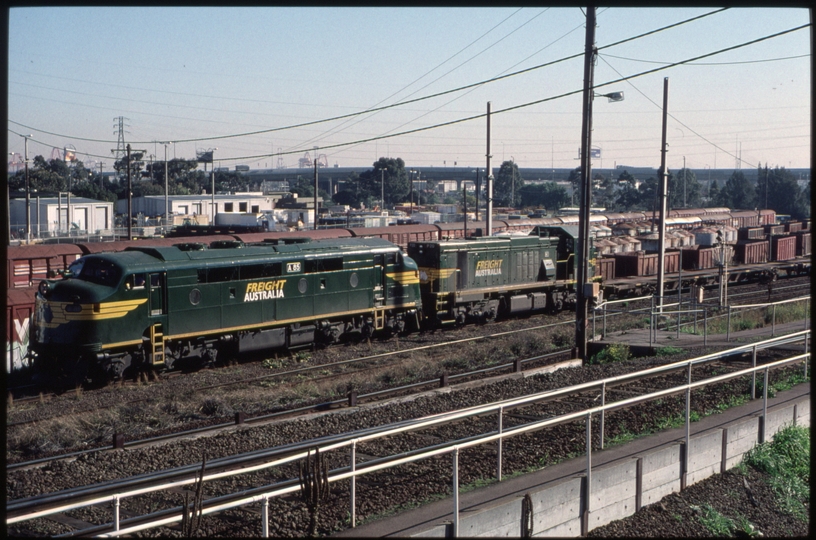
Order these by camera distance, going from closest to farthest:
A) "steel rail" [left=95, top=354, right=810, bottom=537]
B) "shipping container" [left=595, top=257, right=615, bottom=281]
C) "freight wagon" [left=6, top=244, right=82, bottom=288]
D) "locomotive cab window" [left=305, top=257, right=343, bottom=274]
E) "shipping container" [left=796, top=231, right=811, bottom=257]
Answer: "steel rail" [left=95, top=354, right=810, bottom=537] → "locomotive cab window" [left=305, top=257, right=343, bottom=274] → "freight wagon" [left=6, top=244, right=82, bottom=288] → "shipping container" [left=595, top=257, right=615, bottom=281] → "shipping container" [left=796, top=231, right=811, bottom=257]

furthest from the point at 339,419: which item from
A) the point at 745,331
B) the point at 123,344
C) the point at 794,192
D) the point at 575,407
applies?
the point at 794,192

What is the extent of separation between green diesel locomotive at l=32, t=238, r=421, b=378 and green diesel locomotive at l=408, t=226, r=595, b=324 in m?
2.43

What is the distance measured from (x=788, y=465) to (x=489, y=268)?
61.9 ft

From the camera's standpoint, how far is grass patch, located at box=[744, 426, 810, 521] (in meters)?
11.3

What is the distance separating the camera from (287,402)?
17.3 m

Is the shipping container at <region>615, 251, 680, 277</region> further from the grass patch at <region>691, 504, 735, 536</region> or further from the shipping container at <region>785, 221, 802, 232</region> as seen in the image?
the grass patch at <region>691, 504, 735, 536</region>

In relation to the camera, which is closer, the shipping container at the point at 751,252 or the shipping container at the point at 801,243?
the shipping container at the point at 751,252

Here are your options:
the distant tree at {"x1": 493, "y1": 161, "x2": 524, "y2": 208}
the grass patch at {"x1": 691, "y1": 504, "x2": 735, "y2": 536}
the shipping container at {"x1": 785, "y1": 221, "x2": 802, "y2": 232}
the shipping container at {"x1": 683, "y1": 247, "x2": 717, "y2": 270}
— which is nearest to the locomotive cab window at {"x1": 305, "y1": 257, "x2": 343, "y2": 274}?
the grass patch at {"x1": 691, "y1": 504, "x2": 735, "y2": 536}

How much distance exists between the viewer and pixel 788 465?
1209 centimetres

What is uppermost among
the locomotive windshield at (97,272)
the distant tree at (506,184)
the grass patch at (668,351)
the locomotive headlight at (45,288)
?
the distant tree at (506,184)

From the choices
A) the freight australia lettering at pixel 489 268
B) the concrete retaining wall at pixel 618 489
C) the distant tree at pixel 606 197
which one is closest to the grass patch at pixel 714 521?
the concrete retaining wall at pixel 618 489

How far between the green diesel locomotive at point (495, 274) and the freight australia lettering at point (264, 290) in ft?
25.0

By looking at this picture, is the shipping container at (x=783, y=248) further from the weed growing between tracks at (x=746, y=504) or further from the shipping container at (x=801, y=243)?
the weed growing between tracks at (x=746, y=504)

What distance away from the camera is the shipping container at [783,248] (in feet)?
170
